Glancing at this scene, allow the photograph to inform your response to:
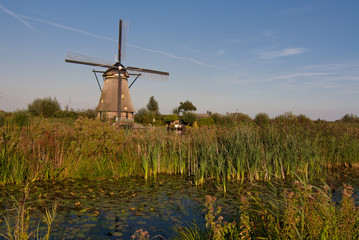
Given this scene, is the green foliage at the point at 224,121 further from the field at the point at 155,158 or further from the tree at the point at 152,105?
the tree at the point at 152,105

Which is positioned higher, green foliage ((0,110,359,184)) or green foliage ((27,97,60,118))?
green foliage ((27,97,60,118))

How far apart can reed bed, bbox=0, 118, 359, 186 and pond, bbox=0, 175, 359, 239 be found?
51 centimetres

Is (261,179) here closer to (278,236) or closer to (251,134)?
(251,134)

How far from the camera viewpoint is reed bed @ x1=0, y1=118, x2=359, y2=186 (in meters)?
7.49

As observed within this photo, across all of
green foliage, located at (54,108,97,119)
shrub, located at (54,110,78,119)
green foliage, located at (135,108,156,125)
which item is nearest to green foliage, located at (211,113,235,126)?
green foliage, located at (135,108,156,125)

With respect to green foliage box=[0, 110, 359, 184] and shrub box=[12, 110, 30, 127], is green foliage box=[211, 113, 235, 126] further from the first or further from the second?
shrub box=[12, 110, 30, 127]

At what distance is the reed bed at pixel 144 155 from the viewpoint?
295 inches

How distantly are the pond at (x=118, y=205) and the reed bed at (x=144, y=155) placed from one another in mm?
513

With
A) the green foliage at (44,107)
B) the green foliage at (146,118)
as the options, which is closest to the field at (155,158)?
the green foliage at (44,107)

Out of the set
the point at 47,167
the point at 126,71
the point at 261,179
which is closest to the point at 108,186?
the point at 47,167

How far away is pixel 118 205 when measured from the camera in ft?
18.7

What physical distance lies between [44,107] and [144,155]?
26.9 m

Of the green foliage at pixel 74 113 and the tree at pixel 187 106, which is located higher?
the tree at pixel 187 106

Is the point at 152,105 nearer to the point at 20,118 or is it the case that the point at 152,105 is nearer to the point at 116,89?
the point at 116,89
